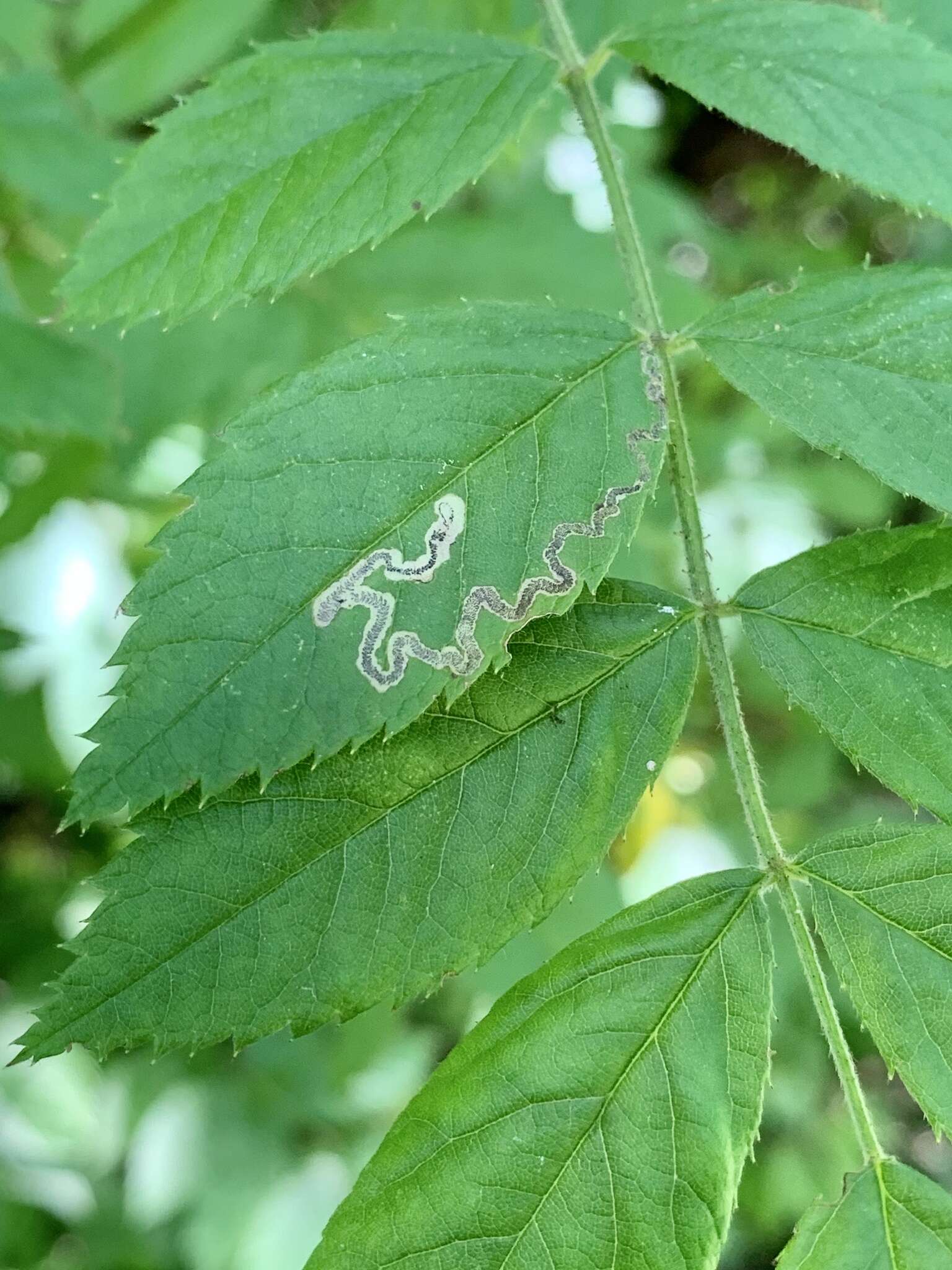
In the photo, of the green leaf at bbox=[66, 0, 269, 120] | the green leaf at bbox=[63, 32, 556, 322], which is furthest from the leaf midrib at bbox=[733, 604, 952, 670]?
the green leaf at bbox=[66, 0, 269, 120]

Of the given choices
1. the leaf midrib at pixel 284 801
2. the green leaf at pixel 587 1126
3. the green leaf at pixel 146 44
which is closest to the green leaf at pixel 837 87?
the leaf midrib at pixel 284 801

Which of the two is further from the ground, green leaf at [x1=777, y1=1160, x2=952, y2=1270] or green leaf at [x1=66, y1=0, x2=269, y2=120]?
green leaf at [x1=66, y1=0, x2=269, y2=120]

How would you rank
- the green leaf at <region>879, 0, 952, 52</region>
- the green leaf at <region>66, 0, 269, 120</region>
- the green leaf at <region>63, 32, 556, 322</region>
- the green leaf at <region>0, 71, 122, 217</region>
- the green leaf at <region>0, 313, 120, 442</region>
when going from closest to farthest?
the green leaf at <region>63, 32, 556, 322</region>
the green leaf at <region>879, 0, 952, 52</region>
the green leaf at <region>0, 313, 120, 442</region>
the green leaf at <region>0, 71, 122, 217</region>
the green leaf at <region>66, 0, 269, 120</region>

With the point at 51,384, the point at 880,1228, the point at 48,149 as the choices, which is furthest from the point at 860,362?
the point at 48,149

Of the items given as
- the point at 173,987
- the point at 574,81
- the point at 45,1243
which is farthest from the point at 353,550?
the point at 45,1243

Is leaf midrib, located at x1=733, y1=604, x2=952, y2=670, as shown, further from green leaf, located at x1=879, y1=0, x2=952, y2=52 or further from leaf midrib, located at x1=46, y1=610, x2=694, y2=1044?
green leaf, located at x1=879, y1=0, x2=952, y2=52

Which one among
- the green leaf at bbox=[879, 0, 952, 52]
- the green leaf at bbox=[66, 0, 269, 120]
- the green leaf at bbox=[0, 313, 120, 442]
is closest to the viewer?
the green leaf at bbox=[879, 0, 952, 52]

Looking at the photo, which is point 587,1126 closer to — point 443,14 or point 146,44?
point 443,14
